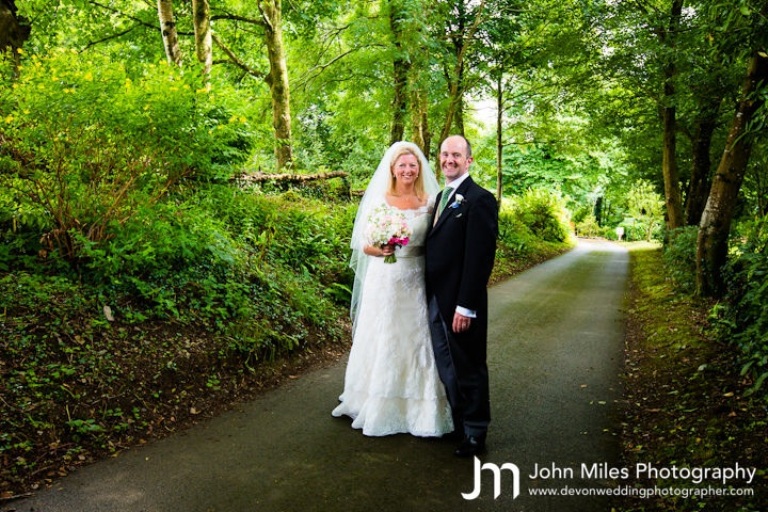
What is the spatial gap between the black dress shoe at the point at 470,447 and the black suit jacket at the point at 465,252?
828 millimetres

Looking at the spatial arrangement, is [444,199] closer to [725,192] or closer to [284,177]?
[725,192]

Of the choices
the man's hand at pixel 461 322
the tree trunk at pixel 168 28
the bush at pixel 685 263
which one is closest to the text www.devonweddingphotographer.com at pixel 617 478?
the man's hand at pixel 461 322

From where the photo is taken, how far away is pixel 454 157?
435 cm

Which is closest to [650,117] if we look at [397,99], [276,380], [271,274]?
[397,99]

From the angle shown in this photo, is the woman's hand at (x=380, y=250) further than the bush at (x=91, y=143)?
No

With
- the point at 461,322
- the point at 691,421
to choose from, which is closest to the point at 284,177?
the point at 461,322

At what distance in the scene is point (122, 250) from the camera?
5270 millimetres

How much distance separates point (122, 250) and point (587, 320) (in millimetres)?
7842

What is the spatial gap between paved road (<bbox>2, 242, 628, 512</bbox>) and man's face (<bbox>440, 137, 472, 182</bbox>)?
2387 mm

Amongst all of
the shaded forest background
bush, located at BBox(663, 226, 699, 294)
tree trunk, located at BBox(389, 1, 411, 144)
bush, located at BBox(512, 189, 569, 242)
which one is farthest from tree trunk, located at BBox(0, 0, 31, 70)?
bush, located at BBox(512, 189, 569, 242)

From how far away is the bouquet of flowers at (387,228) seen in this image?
14.7 ft

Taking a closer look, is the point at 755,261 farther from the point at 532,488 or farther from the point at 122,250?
the point at 122,250

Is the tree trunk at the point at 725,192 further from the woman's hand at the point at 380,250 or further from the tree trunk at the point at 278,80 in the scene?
the tree trunk at the point at 278,80

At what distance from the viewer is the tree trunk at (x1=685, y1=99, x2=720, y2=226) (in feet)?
49.2
